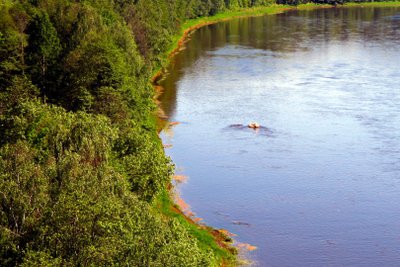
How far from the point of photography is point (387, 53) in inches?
4616

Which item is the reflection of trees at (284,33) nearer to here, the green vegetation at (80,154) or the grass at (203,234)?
the green vegetation at (80,154)

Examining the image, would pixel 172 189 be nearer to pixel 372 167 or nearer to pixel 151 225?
pixel 372 167

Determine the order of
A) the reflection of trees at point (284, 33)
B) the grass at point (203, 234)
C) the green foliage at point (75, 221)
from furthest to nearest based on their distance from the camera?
the reflection of trees at point (284, 33), the grass at point (203, 234), the green foliage at point (75, 221)

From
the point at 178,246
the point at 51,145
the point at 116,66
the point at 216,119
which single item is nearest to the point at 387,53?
the point at 216,119

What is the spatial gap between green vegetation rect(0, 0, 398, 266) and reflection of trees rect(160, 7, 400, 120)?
94.6 feet

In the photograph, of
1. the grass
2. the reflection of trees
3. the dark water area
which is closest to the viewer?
the grass

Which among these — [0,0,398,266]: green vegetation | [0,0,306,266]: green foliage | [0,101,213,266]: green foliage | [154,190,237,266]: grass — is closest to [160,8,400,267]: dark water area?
[154,190,237,266]: grass

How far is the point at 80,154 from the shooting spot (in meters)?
39.8

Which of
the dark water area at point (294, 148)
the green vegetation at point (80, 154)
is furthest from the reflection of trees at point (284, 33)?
the green vegetation at point (80, 154)

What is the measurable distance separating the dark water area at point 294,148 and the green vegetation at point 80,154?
5.33 metres

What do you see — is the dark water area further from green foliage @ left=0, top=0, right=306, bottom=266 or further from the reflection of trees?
green foliage @ left=0, top=0, right=306, bottom=266

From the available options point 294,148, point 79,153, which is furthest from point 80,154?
point 294,148

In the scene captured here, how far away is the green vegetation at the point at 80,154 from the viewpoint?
1126 inches

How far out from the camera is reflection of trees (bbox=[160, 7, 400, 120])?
12250 cm
